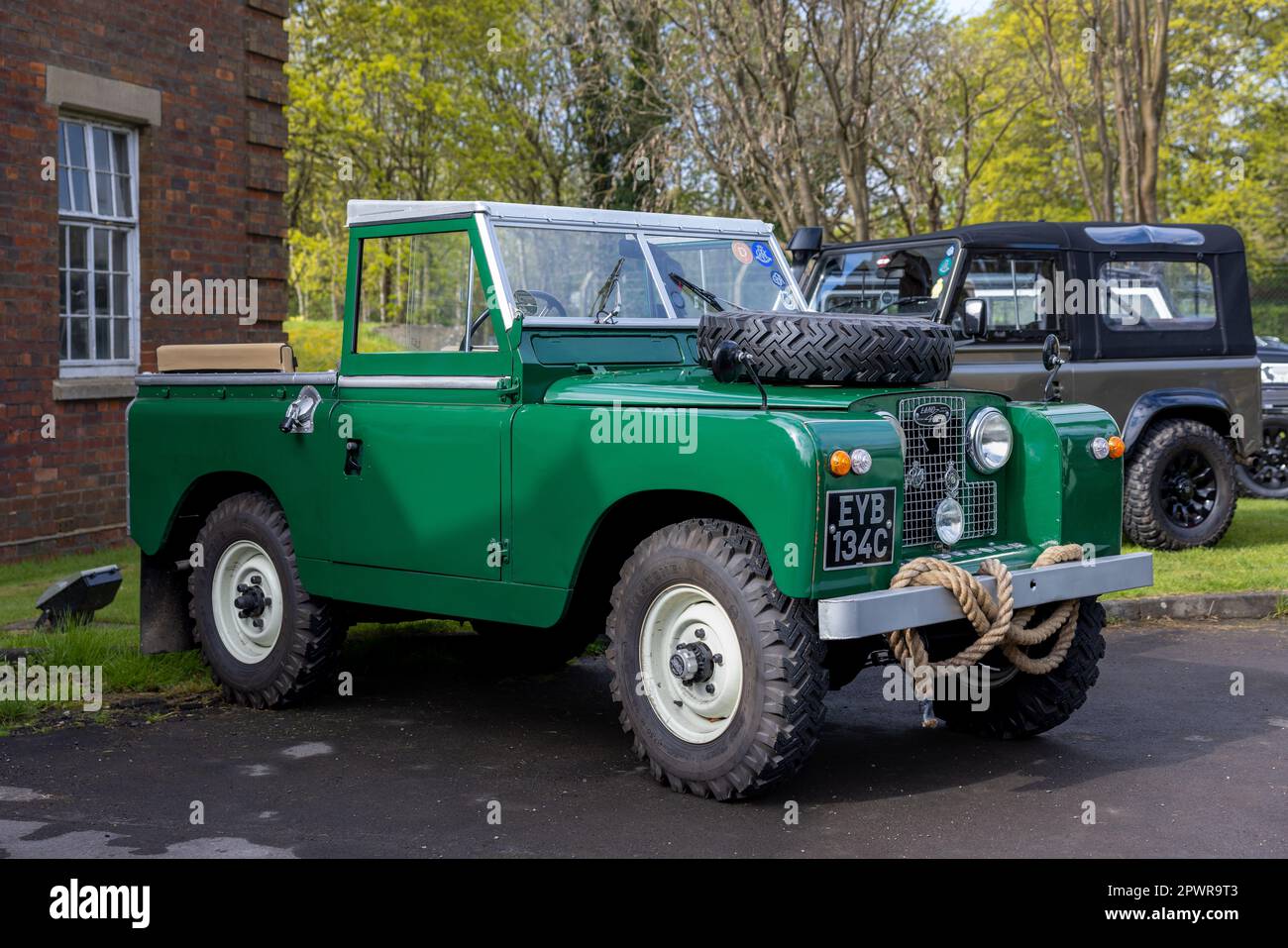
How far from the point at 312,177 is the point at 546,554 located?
3007cm

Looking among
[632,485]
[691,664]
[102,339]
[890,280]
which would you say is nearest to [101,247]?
[102,339]

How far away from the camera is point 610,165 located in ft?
89.9

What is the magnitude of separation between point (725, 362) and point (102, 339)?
8.86 m

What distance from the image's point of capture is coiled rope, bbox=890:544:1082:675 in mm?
5410

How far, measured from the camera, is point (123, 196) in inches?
516

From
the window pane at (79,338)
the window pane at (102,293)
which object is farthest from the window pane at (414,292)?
the window pane at (102,293)

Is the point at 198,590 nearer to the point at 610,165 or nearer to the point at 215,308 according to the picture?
the point at 215,308

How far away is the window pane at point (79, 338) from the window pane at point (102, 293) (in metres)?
0.18

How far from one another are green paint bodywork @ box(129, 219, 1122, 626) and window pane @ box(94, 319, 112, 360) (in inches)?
236

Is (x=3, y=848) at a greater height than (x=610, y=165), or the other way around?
(x=610, y=165)

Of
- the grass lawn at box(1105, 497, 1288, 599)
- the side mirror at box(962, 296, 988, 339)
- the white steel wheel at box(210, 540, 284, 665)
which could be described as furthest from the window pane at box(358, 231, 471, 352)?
the grass lawn at box(1105, 497, 1288, 599)

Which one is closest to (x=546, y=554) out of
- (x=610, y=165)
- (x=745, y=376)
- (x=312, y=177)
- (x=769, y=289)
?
(x=745, y=376)

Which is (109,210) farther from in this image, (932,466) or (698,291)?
(932,466)

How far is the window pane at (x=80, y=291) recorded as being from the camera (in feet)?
41.4
